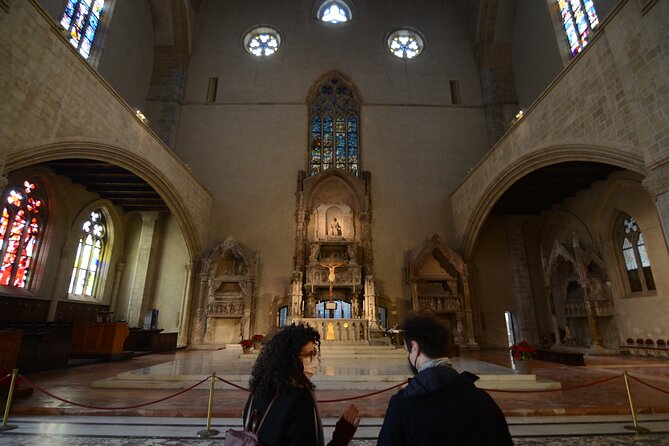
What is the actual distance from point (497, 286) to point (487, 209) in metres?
3.97

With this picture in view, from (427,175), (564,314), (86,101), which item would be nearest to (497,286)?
(564,314)

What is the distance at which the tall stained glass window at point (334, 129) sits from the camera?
628 inches

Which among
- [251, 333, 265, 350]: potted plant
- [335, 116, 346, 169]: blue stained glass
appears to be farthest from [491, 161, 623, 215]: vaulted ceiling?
[251, 333, 265, 350]: potted plant

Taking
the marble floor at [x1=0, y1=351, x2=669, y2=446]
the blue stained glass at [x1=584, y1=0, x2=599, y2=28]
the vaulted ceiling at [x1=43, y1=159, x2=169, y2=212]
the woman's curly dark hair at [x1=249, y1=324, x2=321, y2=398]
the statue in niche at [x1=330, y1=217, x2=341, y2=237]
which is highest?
the blue stained glass at [x1=584, y1=0, x2=599, y2=28]

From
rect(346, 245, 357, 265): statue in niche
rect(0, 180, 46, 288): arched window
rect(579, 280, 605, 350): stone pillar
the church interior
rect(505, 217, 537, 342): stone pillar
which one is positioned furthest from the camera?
rect(505, 217, 537, 342): stone pillar

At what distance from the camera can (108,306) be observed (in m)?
13.3

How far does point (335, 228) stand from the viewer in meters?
14.1

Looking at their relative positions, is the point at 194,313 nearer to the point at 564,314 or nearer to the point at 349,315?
the point at 349,315

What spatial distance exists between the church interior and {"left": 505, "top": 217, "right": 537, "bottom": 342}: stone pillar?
0.08 meters

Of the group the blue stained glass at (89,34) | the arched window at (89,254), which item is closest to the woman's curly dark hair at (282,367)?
the arched window at (89,254)

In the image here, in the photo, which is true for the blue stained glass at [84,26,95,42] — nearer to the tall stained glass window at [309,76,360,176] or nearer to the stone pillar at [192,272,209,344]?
the tall stained glass window at [309,76,360,176]

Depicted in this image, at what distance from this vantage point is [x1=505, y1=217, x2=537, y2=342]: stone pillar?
1352cm

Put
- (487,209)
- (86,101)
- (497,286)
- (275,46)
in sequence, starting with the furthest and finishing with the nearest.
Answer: (275,46) → (497,286) → (487,209) → (86,101)

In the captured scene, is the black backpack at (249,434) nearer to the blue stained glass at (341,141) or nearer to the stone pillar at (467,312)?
the stone pillar at (467,312)
